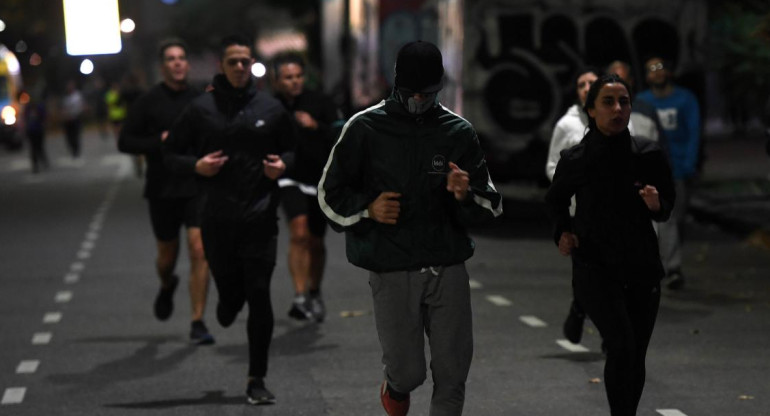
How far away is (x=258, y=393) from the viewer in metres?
8.39

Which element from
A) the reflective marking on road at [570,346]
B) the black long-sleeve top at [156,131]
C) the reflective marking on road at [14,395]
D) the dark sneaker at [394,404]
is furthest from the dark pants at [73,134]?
the dark sneaker at [394,404]

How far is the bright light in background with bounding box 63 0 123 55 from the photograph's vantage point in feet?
45.1

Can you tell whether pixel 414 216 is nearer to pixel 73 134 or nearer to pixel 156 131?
pixel 156 131

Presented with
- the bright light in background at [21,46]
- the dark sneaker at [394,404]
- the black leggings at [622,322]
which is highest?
the bright light in background at [21,46]

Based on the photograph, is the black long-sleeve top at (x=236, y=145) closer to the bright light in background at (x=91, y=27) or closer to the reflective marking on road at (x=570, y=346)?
the reflective marking on road at (x=570, y=346)

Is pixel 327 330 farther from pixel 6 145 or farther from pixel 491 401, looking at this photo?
pixel 6 145

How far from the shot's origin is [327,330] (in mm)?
11148

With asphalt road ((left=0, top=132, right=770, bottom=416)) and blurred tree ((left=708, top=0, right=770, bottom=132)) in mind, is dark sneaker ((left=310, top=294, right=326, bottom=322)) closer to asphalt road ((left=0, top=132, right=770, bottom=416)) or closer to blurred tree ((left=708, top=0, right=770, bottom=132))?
asphalt road ((left=0, top=132, right=770, bottom=416))

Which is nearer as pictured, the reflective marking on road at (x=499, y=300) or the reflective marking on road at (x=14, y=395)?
the reflective marking on road at (x=14, y=395)

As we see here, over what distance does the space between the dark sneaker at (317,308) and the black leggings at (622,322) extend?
187 inches

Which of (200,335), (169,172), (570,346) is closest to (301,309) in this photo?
(200,335)

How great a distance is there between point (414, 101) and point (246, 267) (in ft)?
8.80

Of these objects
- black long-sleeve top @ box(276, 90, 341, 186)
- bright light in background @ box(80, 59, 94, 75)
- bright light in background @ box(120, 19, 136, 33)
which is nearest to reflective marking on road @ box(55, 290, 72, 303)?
bright light in background @ box(80, 59, 94, 75)

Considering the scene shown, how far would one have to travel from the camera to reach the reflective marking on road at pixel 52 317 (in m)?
11.9
